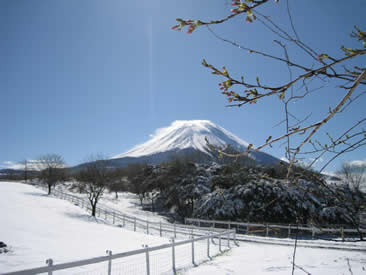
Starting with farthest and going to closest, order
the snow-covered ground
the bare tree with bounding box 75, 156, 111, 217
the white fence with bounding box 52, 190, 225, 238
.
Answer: the bare tree with bounding box 75, 156, 111, 217, the white fence with bounding box 52, 190, 225, 238, the snow-covered ground

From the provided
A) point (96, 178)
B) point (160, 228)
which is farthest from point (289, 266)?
point (96, 178)

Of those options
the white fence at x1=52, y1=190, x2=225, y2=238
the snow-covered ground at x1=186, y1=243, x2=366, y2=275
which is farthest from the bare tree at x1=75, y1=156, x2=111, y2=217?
the snow-covered ground at x1=186, y1=243, x2=366, y2=275

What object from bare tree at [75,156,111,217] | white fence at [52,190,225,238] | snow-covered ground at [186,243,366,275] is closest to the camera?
snow-covered ground at [186,243,366,275]

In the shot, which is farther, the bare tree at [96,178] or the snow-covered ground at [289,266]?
the bare tree at [96,178]

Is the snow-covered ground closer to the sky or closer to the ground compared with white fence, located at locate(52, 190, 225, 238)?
closer to the sky

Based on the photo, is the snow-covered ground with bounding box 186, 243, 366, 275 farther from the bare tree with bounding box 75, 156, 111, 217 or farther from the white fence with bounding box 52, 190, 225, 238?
the bare tree with bounding box 75, 156, 111, 217

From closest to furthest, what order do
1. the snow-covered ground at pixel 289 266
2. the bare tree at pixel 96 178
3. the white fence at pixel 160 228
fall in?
the snow-covered ground at pixel 289 266
the white fence at pixel 160 228
the bare tree at pixel 96 178

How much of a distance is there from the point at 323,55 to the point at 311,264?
7066mm

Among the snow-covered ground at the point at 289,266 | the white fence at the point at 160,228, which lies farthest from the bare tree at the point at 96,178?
the snow-covered ground at the point at 289,266

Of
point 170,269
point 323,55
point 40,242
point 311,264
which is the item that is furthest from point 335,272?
point 40,242

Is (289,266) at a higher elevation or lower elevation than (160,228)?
higher

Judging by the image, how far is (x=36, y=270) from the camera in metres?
3.66

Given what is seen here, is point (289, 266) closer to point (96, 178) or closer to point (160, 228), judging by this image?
point (160, 228)

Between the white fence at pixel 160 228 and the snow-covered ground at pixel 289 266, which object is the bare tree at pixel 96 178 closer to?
the white fence at pixel 160 228
